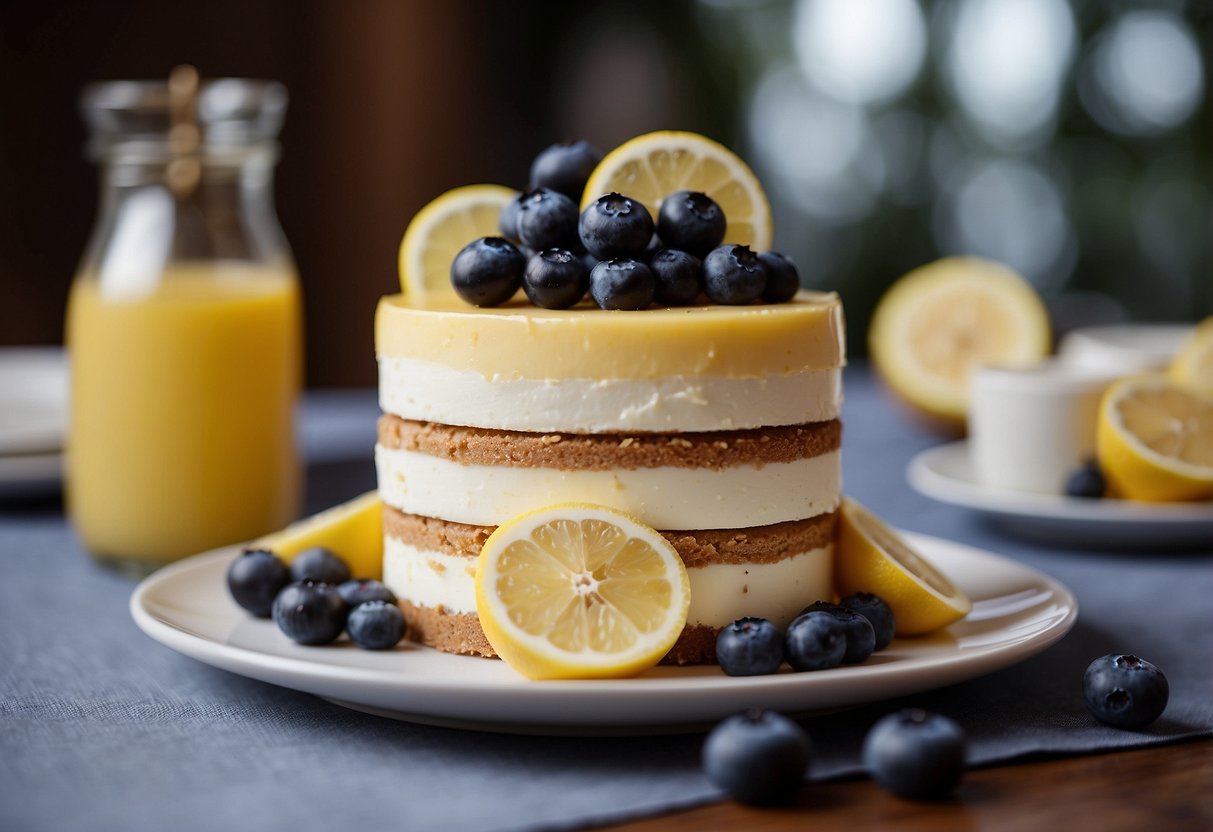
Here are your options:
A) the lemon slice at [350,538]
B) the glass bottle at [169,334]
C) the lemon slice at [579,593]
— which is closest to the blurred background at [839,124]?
the glass bottle at [169,334]

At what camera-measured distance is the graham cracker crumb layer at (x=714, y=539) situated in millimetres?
2076

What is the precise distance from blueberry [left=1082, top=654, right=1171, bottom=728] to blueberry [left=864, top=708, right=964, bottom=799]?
0.37 m

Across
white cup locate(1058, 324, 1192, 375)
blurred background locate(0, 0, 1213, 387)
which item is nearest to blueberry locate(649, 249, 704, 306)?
white cup locate(1058, 324, 1192, 375)

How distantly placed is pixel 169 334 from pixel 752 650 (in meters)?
1.74

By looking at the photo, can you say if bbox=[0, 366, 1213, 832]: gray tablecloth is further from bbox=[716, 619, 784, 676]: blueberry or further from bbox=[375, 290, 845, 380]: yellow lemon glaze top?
bbox=[375, 290, 845, 380]: yellow lemon glaze top

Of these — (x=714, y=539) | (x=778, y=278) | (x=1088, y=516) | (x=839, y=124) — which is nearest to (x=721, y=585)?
(x=714, y=539)

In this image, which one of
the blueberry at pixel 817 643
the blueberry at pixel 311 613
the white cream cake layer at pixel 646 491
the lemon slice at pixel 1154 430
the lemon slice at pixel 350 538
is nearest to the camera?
the blueberry at pixel 817 643

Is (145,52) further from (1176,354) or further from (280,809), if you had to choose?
(280,809)

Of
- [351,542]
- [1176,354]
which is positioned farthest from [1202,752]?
[1176,354]

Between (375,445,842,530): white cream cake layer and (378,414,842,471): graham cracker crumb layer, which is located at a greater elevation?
(378,414,842,471): graham cracker crumb layer

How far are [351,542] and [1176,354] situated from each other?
8.49ft

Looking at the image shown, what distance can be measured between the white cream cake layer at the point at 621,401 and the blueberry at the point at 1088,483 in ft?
4.07

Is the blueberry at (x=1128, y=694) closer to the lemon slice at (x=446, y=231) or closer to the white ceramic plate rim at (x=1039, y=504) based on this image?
the white ceramic plate rim at (x=1039, y=504)

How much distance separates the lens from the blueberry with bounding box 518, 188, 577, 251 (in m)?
2.17
